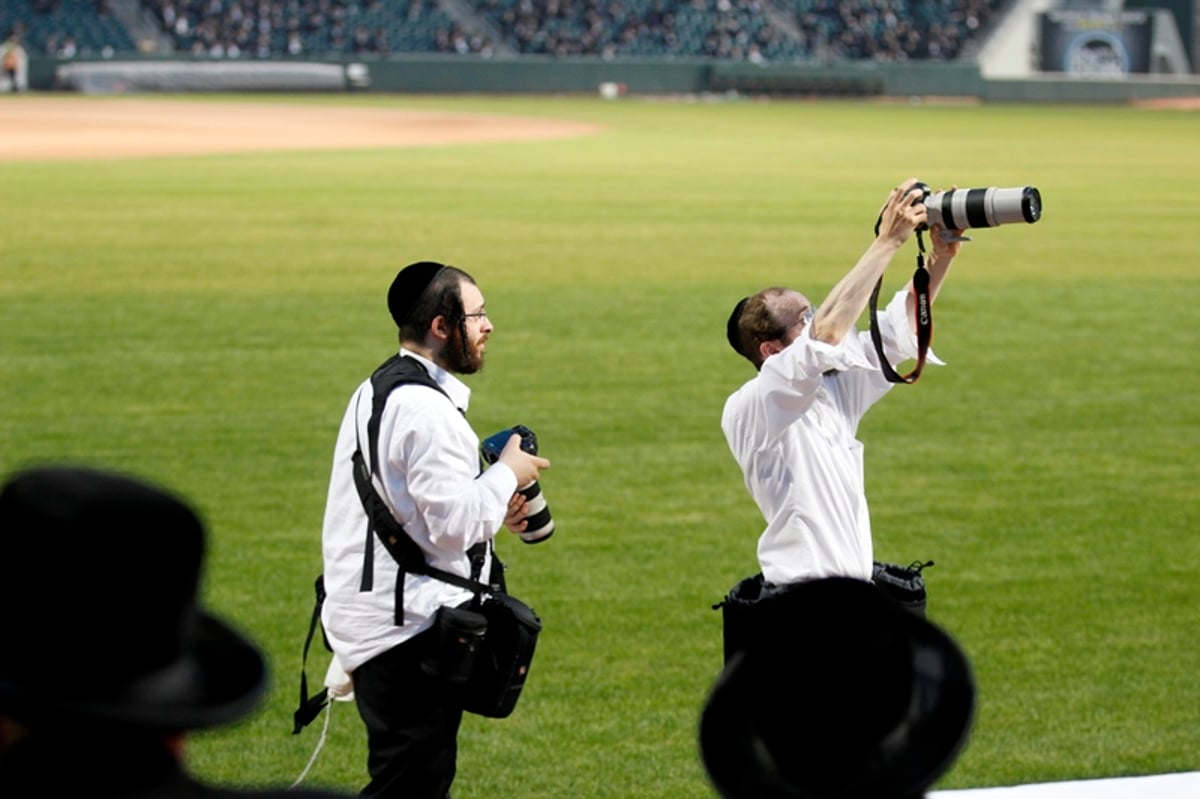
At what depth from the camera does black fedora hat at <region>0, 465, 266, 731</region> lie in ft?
7.18

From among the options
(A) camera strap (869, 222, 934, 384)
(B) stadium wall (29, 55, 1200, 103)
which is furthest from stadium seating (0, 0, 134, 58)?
(A) camera strap (869, 222, 934, 384)

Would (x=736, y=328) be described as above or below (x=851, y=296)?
below

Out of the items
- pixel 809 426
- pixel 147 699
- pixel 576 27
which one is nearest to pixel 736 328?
pixel 809 426

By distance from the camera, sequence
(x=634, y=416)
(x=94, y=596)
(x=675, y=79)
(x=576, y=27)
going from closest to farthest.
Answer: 1. (x=94, y=596)
2. (x=634, y=416)
3. (x=675, y=79)
4. (x=576, y=27)

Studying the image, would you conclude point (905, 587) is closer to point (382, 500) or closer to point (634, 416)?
point (382, 500)

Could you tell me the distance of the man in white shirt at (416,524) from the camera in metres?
5.09

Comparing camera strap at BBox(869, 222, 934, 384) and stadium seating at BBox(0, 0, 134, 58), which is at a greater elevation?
camera strap at BBox(869, 222, 934, 384)

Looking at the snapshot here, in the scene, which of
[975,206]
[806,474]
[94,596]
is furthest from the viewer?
[806,474]

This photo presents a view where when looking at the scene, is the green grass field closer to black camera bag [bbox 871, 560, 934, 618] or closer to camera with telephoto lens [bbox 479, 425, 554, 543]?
black camera bag [bbox 871, 560, 934, 618]

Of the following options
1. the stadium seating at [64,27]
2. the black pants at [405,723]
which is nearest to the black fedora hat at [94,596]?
the black pants at [405,723]

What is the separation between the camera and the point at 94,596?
2.21 metres

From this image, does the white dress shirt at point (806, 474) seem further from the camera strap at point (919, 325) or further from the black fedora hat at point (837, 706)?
the black fedora hat at point (837, 706)

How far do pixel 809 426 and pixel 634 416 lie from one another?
325 inches

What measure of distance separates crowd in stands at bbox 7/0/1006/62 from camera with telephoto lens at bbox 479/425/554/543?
204 ft
